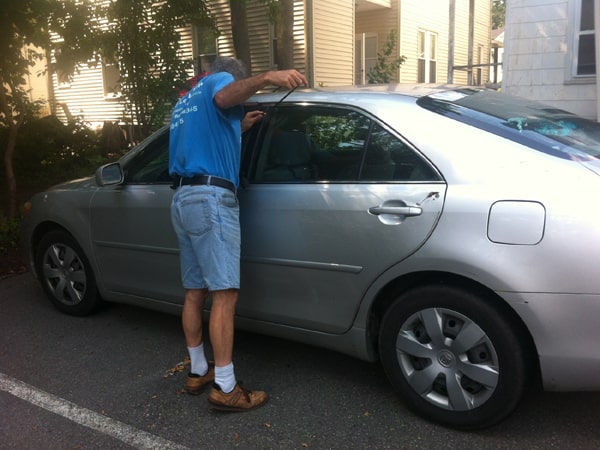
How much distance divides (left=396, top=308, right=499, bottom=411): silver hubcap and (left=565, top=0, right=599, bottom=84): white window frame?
273 inches

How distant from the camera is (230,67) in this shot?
2.97 m

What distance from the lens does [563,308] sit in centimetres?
233

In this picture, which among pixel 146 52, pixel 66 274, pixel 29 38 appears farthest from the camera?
pixel 146 52

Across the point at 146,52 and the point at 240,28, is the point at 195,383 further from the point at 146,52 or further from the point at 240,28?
the point at 240,28

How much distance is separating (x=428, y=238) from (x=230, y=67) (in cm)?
137

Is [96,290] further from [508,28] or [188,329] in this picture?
[508,28]

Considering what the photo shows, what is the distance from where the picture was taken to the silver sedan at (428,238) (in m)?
2.37

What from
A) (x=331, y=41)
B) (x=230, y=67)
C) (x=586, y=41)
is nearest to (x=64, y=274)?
(x=230, y=67)

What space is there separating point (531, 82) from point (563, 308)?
7156 millimetres

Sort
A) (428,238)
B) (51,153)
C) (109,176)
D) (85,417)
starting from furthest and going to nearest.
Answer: (51,153) < (109,176) < (85,417) < (428,238)

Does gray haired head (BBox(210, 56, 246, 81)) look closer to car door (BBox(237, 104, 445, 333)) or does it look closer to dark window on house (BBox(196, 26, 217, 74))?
car door (BBox(237, 104, 445, 333))

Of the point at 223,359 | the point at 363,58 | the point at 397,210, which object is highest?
the point at 363,58

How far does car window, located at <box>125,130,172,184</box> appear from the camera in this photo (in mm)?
3674

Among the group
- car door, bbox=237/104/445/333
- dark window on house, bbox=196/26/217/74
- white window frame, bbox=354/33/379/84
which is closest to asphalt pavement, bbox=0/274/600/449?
car door, bbox=237/104/445/333
